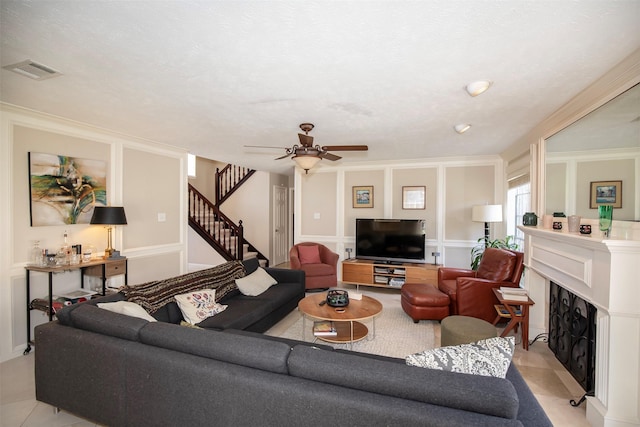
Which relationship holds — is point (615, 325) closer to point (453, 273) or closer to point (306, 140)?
point (453, 273)

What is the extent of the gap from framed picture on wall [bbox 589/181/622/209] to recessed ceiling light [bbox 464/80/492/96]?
1.10 meters

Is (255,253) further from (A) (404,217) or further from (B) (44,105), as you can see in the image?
(B) (44,105)

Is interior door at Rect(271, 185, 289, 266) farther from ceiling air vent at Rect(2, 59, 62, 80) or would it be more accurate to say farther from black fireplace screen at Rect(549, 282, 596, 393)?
black fireplace screen at Rect(549, 282, 596, 393)

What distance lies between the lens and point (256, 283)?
3.64 metres

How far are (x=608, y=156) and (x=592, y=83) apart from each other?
2.12 ft

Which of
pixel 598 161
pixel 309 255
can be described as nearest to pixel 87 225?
pixel 309 255

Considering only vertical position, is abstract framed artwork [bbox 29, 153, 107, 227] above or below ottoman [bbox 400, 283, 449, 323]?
above

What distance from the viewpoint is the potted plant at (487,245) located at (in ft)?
14.8

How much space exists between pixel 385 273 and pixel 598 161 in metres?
3.47

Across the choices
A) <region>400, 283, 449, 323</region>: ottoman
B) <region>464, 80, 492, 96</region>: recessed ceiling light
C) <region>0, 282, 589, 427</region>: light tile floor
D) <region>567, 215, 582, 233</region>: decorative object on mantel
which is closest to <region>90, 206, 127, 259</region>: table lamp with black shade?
<region>0, 282, 589, 427</region>: light tile floor

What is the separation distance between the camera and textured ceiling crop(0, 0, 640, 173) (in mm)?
1440

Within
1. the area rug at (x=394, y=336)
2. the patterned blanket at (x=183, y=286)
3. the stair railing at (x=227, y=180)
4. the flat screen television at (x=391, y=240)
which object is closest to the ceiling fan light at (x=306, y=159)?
the patterned blanket at (x=183, y=286)

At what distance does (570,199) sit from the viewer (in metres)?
2.56

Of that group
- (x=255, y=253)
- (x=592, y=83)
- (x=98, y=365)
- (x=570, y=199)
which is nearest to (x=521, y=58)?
(x=592, y=83)
